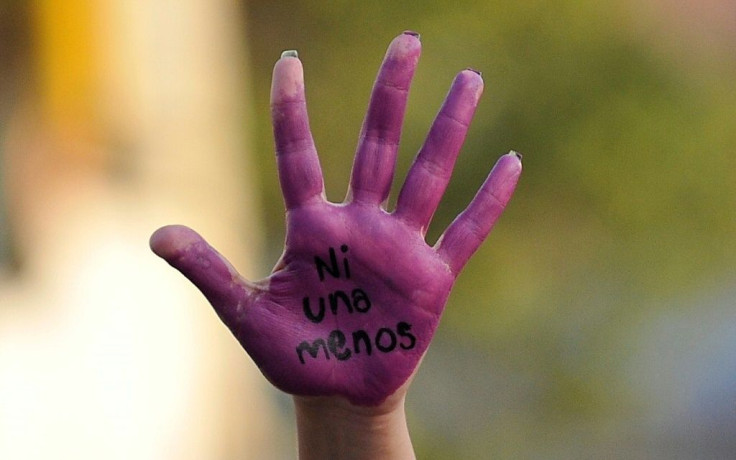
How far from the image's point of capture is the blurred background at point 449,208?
4.42 feet

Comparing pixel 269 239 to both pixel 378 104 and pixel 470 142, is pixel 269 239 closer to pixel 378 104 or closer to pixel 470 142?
pixel 470 142

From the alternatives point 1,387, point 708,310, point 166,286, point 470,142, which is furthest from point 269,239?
point 708,310

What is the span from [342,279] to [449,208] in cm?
77

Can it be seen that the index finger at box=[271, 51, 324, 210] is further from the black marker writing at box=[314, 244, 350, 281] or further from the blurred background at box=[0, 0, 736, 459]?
the blurred background at box=[0, 0, 736, 459]

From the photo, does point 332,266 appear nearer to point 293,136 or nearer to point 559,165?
point 293,136

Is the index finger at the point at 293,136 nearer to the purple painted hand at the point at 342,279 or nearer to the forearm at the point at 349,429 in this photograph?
the purple painted hand at the point at 342,279

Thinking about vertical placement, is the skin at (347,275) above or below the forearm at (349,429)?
above

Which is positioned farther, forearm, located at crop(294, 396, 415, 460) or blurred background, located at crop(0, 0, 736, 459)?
blurred background, located at crop(0, 0, 736, 459)

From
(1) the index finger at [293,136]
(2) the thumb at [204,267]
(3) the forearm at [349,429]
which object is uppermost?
(1) the index finger at [293,136]

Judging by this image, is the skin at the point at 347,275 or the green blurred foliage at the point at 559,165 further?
the green blurred foliage at the point at 559,165

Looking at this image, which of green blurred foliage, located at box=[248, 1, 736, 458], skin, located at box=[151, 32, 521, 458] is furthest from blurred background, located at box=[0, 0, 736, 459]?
skin, located at box=[151, 32, 521, 458]

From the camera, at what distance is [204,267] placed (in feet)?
2.06

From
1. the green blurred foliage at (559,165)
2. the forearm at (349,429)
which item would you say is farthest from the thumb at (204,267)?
the green blurred foliage at (559,165)

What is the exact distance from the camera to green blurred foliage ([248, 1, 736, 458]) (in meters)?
1.36
